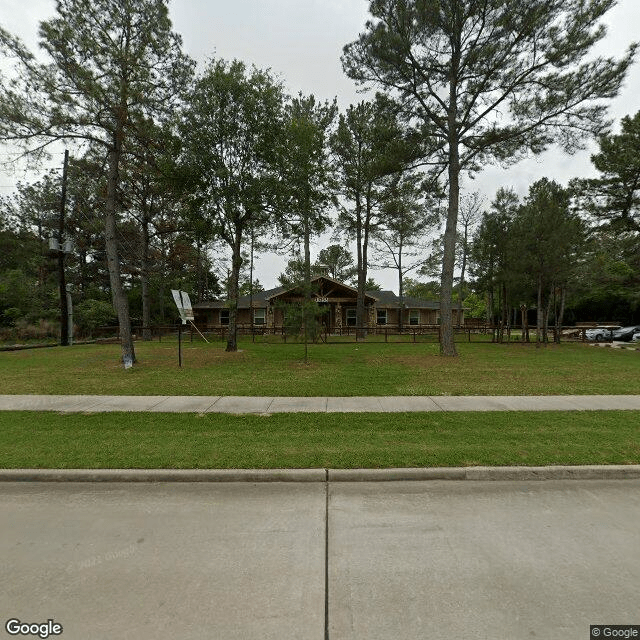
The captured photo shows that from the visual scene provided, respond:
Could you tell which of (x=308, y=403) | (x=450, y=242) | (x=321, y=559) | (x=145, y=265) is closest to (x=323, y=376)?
(x=308, y=403)

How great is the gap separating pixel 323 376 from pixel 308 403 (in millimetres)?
3359

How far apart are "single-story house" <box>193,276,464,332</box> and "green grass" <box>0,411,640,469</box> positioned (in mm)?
24833

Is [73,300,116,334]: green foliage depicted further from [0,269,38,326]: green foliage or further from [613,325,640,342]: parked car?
[613,325,640,342]: parked car

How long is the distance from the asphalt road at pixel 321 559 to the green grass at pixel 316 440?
42 centimetres

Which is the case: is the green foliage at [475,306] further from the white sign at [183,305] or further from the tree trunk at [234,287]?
the white sign at [183,305]

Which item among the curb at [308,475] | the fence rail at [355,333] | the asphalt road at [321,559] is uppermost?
the fence rail at [355,333]

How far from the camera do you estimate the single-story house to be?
33.4 m

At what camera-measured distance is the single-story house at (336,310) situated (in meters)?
33.4

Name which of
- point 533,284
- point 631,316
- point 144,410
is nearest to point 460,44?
point 533,284

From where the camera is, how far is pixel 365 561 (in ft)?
9.36

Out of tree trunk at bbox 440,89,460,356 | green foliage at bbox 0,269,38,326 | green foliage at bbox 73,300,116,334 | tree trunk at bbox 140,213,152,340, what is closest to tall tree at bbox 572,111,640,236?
tree trunk at bbox 440,89,460,356

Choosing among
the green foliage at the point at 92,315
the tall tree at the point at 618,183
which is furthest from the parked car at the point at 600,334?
the green foliage at the point at 92,315

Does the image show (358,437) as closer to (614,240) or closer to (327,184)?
(327,184)

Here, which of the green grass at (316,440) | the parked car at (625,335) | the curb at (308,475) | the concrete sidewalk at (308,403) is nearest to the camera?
the curb at (308,475)
